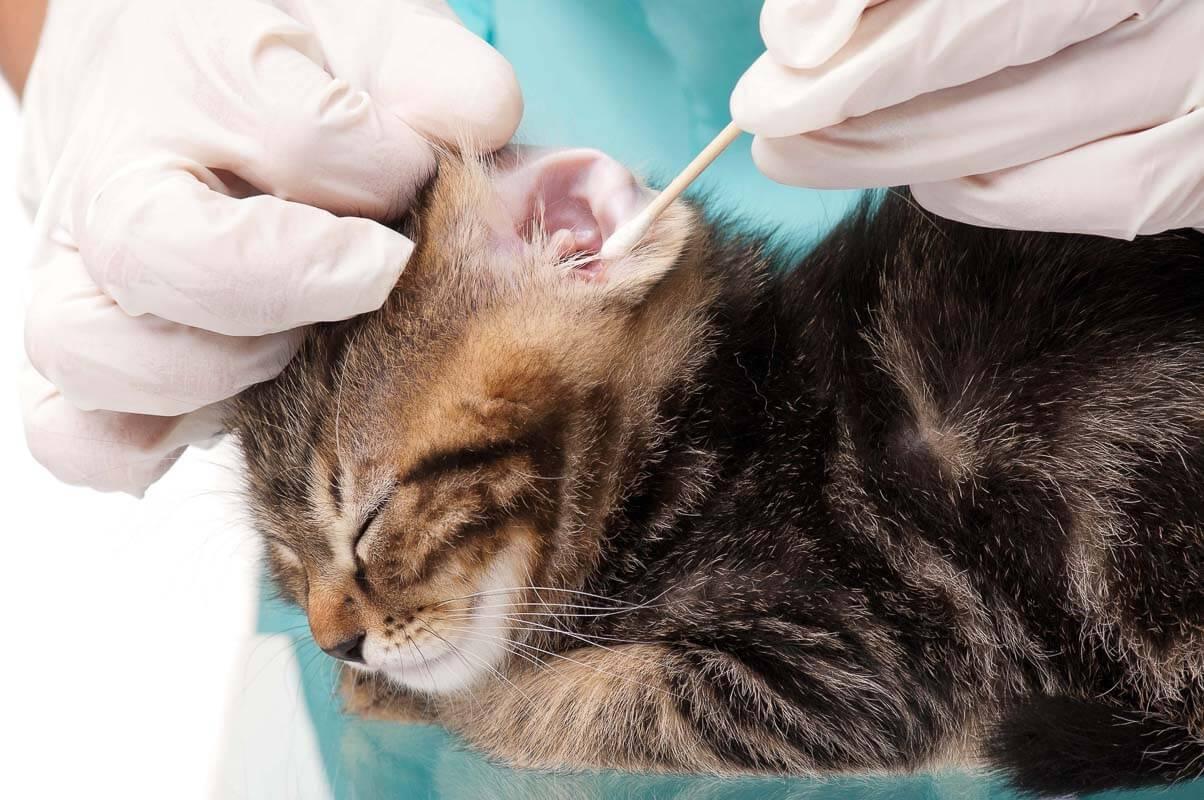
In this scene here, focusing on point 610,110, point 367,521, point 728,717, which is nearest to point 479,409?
point 367,521

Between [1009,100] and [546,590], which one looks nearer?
[1009,100]

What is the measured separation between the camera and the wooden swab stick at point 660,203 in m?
0.84

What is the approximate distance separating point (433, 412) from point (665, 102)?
83cm

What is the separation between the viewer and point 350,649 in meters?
1.08

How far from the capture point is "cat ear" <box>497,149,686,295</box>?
101cm

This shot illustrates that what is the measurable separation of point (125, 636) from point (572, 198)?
107cm

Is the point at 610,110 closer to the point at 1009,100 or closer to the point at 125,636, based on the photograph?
the point at 1009,100

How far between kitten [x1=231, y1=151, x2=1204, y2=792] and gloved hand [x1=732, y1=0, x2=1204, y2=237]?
6.1 inches

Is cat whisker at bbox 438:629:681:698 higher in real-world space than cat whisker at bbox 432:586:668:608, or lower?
lower

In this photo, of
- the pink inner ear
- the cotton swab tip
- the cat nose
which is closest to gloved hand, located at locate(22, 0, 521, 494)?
the pink inner ear

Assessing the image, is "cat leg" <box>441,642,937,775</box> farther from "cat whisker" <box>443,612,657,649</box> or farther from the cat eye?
the cat eye

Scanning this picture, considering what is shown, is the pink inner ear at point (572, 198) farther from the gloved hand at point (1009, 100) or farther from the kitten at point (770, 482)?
the gloved hand at point (1009, 100)

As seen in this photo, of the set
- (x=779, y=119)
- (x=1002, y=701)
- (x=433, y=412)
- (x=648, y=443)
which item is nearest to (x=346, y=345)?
(x=433, y=412)

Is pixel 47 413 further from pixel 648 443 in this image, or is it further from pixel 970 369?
pixel 970 369
